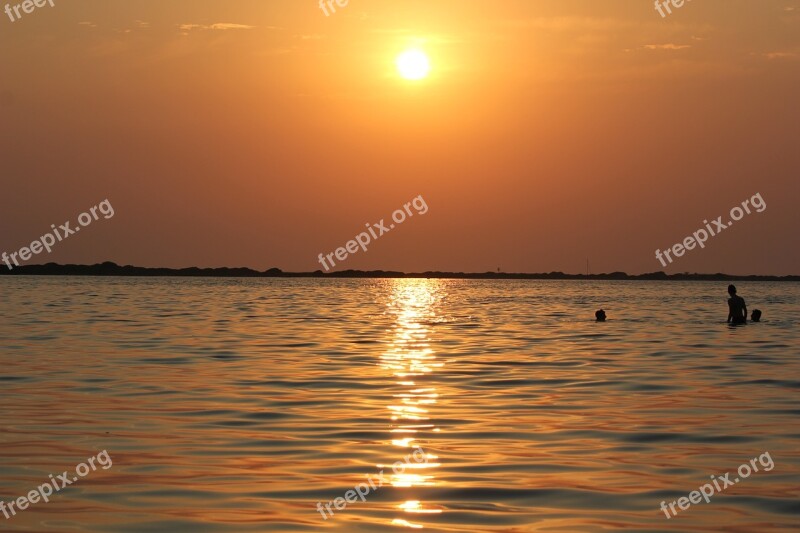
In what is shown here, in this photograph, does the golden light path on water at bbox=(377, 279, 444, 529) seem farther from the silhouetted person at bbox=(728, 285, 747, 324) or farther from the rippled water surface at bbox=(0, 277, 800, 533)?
the silhouetted person at bbox=(728, 285, 747, 324)

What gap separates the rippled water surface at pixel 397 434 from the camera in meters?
12.5

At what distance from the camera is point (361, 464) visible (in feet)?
50.9

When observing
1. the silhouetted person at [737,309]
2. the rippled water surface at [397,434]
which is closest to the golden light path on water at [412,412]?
the rippled water surface at [397,434]

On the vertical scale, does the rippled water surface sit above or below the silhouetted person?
below

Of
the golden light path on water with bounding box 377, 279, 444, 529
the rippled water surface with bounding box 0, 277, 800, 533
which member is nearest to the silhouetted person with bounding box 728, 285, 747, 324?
the rippled water surface with bounding box 0, 277, 800, 533

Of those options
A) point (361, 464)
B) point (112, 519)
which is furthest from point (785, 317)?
point (112, 519)

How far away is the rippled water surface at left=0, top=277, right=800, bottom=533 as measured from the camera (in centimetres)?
1252

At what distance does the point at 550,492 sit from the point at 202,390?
492 inches

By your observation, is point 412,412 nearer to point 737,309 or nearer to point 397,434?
point 397,434

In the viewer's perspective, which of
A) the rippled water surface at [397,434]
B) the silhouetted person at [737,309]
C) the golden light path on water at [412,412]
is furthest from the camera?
the silhouetted person at [737,309]

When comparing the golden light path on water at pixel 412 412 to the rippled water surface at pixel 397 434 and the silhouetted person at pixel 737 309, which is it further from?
the silhouetted person at pixel 737 309

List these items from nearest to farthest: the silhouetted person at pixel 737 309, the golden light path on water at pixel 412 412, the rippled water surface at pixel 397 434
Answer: the rippled water surface at pixel 397 434, the golden light path on water at pixel 412 412, the silhouetted person at pixel 737 309

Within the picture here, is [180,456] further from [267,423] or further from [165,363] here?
[165,363]

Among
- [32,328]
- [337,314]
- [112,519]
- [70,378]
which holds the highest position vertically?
[337,314]
